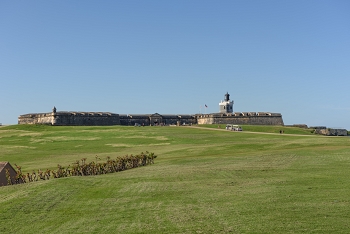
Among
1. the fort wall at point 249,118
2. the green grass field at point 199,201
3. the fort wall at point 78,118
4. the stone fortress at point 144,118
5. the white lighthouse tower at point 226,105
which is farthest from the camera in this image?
the white lighthouse tower at point 226,105

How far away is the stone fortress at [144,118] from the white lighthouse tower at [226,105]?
14660mm

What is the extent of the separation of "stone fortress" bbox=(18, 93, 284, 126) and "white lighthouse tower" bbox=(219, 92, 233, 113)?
48.1ft

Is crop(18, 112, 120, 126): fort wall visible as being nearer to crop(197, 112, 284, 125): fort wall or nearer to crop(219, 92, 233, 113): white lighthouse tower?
crop(197, 112, 284, 125): fort wall

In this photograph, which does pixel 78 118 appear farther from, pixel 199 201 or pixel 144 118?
pixel 199 201

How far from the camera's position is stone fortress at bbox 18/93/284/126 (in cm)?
8825

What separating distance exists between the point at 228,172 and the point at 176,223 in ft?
33.2

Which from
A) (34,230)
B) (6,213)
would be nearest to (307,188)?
Answer: (34,230)

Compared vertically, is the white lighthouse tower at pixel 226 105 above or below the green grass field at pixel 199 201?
above

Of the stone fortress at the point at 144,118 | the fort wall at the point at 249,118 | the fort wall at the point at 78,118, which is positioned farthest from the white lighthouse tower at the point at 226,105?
the fort wall at the point at 78,118

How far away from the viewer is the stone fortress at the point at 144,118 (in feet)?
290

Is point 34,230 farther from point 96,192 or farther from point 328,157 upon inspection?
point 328,157

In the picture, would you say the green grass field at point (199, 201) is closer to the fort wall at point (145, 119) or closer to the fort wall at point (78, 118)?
the fort wall at point (78, 118)

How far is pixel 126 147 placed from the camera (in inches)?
1873

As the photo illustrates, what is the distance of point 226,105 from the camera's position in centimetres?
11356
